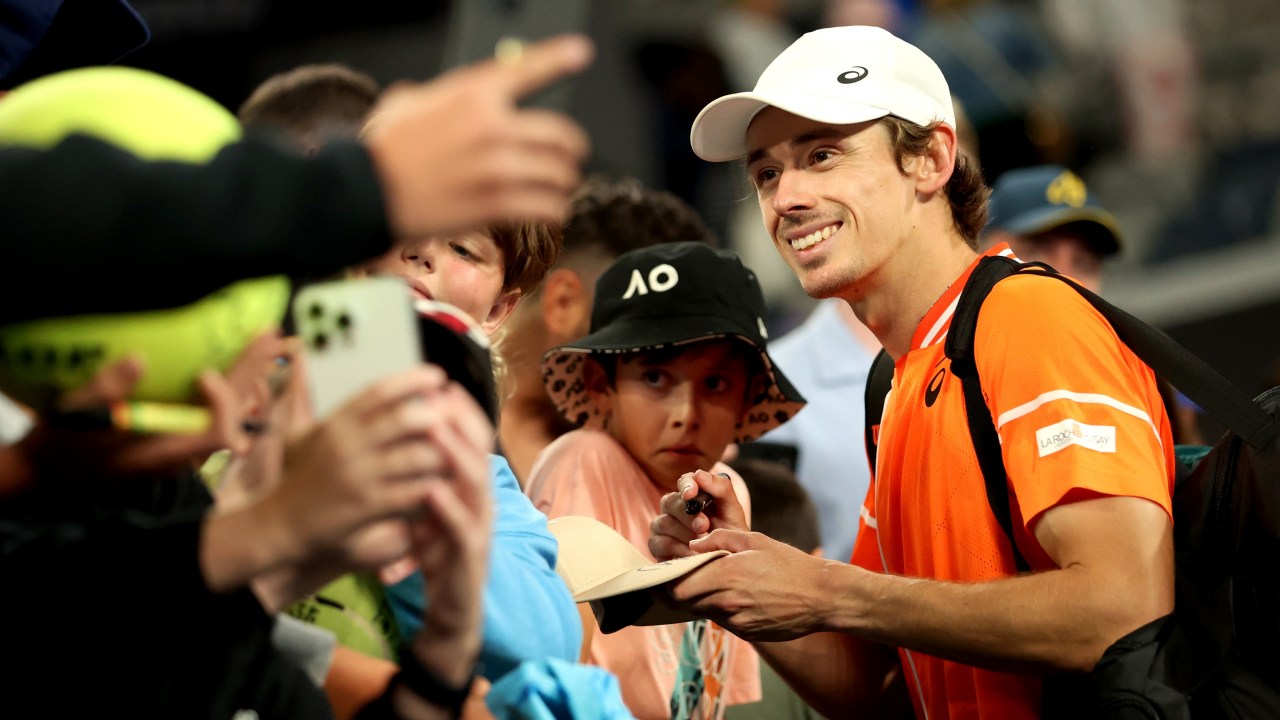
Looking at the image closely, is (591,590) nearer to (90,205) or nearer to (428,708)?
(428,708)

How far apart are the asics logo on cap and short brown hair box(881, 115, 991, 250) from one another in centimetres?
10

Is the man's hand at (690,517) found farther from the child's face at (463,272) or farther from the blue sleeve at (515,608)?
the blue sleeve at (515,608)

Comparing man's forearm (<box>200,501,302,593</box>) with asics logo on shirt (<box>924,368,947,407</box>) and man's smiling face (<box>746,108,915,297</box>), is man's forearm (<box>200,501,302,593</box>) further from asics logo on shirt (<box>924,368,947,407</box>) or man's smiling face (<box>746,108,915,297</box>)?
man's smiling face (<box>746,108,915,297</box>)

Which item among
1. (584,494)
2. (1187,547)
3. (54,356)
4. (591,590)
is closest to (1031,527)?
(1187,547)

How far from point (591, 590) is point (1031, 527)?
72 cm

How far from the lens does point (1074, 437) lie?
2303 mm

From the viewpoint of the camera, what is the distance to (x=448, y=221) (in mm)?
1355

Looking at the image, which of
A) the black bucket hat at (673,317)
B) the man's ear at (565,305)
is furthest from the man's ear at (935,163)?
the man's ear at (565,305)

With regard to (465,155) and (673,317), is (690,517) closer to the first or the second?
(673,317)

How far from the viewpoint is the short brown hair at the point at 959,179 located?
2.85 meters

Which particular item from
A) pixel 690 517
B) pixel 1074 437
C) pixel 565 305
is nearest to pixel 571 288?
pixel 565 305

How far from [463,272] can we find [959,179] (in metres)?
1.15

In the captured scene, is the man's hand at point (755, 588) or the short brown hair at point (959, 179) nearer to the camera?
the man's hand at point (755, 588)

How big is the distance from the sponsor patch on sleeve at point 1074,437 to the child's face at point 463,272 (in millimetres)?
940
